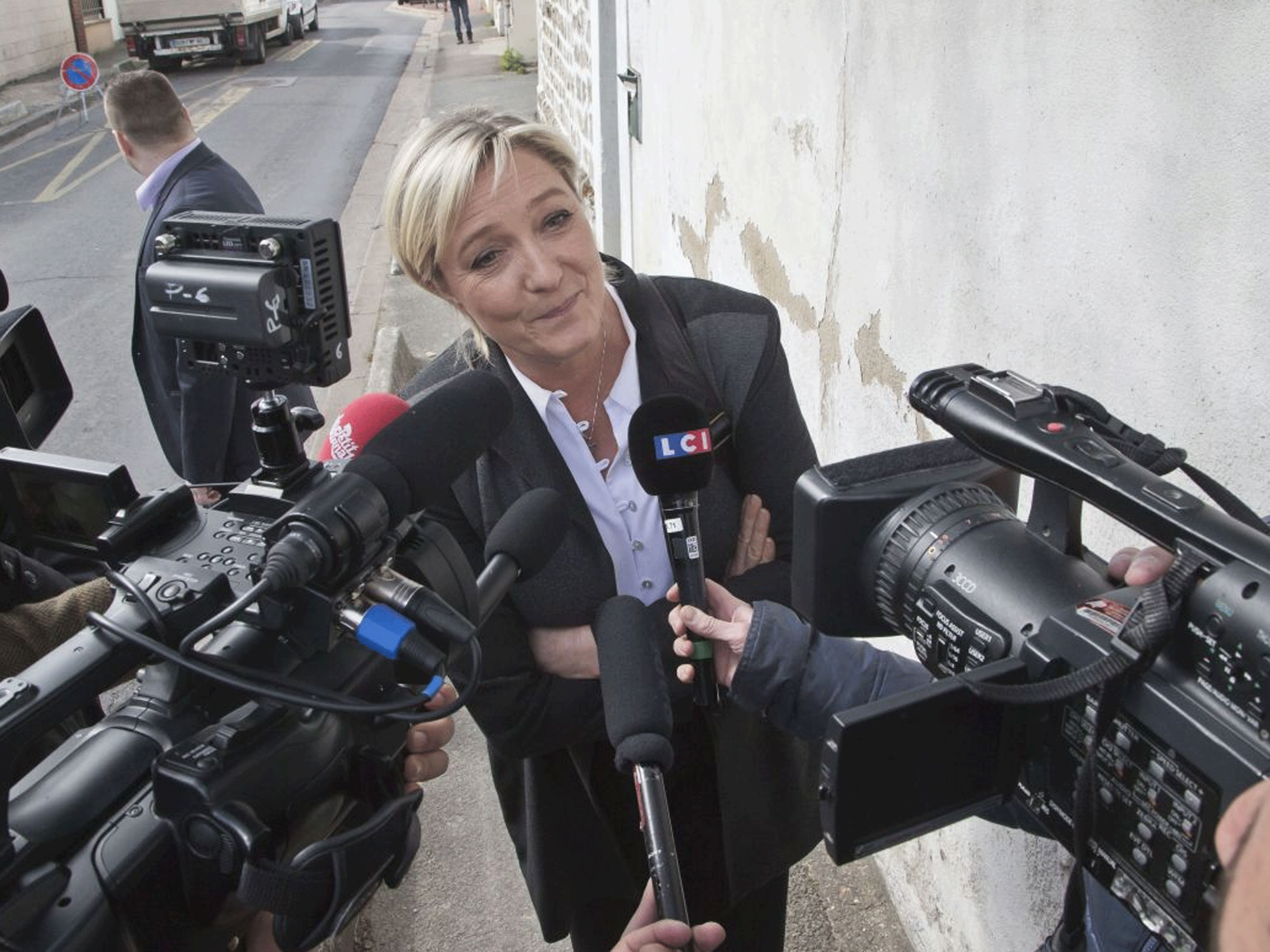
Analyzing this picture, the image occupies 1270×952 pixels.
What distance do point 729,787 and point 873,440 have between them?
3.13 feet

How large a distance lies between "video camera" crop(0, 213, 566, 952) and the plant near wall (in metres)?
15.2

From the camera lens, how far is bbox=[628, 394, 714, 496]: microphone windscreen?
1.49m

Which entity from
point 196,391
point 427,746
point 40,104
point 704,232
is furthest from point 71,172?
point 427,746

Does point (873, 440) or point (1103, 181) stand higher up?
point (1103, 181)

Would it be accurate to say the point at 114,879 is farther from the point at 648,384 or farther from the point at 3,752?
the point at 648,384

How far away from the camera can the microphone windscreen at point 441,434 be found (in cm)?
111

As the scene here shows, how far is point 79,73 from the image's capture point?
12.3 metres

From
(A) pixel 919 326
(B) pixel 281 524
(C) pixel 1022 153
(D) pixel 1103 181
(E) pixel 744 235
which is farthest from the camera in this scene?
(E) pixel 744 235

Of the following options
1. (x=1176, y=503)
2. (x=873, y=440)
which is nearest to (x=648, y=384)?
(x=873, y=440)

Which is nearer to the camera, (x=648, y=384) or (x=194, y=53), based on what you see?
(x=648, y=384)

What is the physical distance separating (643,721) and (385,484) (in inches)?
17.3

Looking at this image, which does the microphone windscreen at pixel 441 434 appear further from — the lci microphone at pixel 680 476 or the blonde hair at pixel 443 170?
the blonde hair at pixel 443 170

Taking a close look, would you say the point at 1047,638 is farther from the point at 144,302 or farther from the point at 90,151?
the point at 90,151

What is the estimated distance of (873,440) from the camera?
2.44 meters
